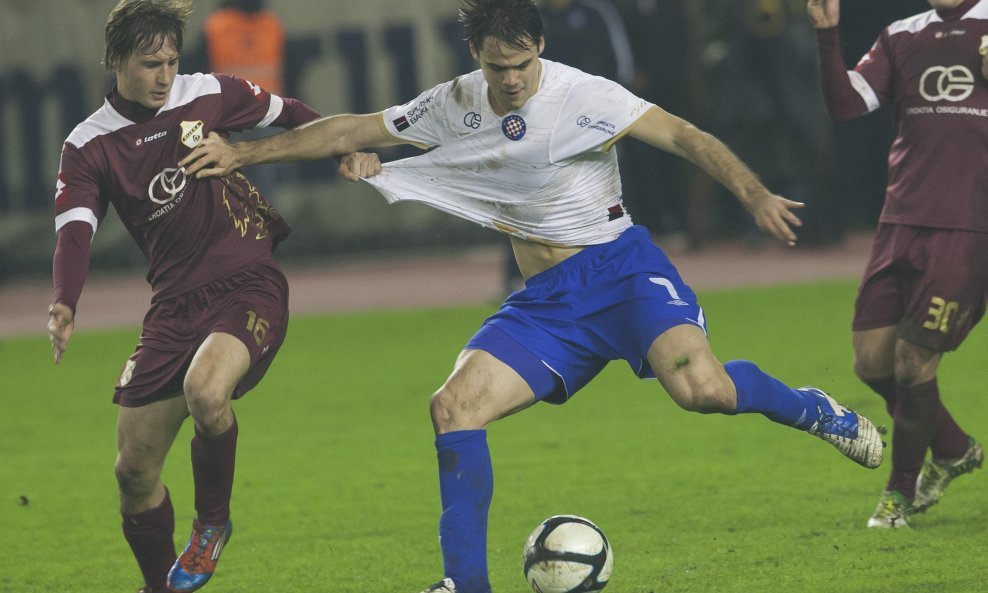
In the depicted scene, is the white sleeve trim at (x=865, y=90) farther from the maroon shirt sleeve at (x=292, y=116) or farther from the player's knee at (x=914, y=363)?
the maroon shirt sleeve at (x=292, y=116)

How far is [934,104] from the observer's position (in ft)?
19.1

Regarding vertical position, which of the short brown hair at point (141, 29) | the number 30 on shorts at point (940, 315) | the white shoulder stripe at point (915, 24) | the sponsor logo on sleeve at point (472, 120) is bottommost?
the number 30 on shorts at point (940, 315)

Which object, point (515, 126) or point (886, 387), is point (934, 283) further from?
point (515, 126)

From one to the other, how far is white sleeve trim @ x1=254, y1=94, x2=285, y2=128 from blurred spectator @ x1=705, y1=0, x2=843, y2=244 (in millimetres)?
9529

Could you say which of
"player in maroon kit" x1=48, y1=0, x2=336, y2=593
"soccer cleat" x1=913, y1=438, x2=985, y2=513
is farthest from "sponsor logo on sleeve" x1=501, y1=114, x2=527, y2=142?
"soccer cleat" x1=913, y1=438, x2=985, y2=513

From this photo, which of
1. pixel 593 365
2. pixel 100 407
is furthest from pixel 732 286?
pixel 593 365

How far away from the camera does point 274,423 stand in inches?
360

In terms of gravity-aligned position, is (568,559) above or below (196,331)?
below

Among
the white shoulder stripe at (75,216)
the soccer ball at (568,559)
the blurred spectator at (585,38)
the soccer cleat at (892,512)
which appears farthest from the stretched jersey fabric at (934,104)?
the blurred spectator at (585,38)

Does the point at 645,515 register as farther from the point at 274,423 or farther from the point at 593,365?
the point at 274,423

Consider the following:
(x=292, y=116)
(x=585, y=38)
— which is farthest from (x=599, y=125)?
(x=585, y=38)

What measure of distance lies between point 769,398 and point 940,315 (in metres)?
0.91

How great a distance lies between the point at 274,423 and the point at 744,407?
447 centimetres

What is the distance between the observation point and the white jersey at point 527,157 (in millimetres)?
5312
